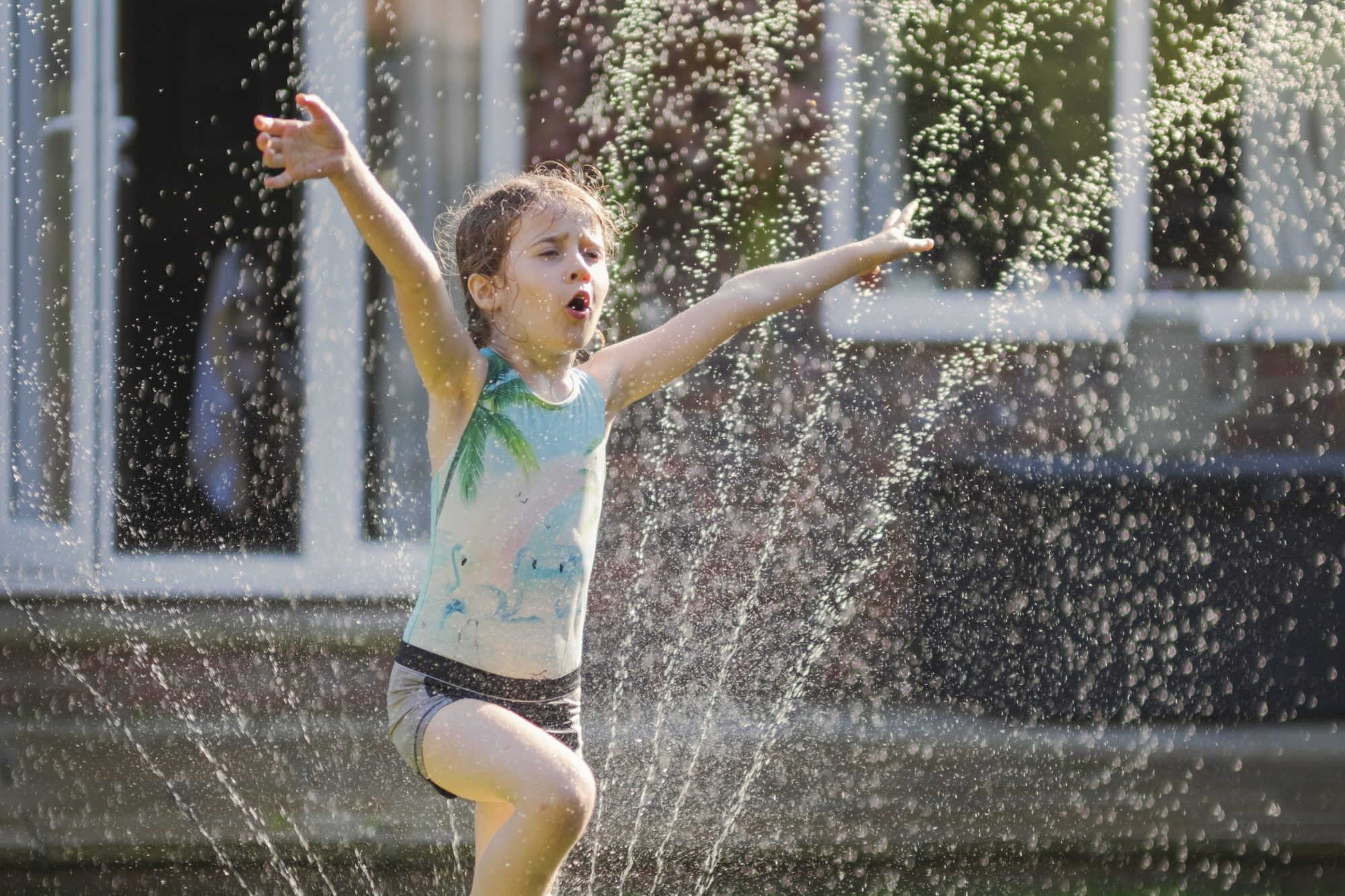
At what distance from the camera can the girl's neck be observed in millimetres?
2043

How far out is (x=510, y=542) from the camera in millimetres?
1933

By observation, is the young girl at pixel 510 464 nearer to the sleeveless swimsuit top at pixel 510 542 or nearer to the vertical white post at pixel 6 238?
the sleeveless swimsuit top at pixel 510 542

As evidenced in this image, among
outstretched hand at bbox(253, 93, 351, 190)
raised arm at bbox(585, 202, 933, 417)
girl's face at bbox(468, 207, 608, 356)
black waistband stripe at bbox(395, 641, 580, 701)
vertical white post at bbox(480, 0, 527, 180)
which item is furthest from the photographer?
vertical white post at bbox(480, 0, 527, 180)

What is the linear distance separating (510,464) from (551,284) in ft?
0.89

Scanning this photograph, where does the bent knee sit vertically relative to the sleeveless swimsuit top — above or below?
below

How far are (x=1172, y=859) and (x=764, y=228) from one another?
2.36 metres

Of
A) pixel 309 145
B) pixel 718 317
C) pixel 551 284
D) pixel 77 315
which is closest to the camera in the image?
pixel 309 145

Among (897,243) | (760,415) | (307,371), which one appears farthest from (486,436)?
(307,371)

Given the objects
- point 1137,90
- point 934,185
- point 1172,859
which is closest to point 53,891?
point 1172,859

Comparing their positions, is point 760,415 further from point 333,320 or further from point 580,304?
point 580,304

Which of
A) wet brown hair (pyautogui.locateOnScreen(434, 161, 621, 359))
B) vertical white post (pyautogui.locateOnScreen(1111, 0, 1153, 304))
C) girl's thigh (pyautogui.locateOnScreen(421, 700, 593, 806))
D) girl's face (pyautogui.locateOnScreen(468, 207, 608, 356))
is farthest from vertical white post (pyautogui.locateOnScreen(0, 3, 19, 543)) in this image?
vertical white post (pyautogui.locateOnScreen(1111, 0, 1153, 304))

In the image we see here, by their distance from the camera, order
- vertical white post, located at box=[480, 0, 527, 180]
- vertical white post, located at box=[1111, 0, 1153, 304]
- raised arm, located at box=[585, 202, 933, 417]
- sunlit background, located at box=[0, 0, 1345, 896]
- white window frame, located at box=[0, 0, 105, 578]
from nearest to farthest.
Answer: raised arm, located at box=[585, 202, 933, 417], sunlit background, located at box=[0, 0, 1345, 896], white window frame, located at box=[0, 0, 105, 578], vertical white post, located at box=[480, 0, 527, 180], vertical white post, located at box=[1111, 0, 1153, 304]

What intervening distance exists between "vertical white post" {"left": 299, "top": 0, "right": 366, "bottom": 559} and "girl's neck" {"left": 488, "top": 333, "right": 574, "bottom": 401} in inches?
99.8

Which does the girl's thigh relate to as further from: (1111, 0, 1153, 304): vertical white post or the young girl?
(1111, 0, 1153, 304): vertical white post
